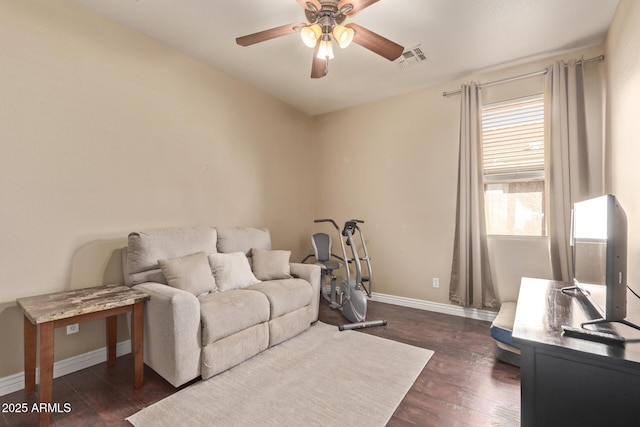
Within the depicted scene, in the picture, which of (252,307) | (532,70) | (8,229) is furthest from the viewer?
(532,70)

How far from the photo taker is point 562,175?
9.21ft

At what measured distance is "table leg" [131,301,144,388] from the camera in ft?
6.58

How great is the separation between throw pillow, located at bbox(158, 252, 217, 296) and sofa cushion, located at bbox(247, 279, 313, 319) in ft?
1.34

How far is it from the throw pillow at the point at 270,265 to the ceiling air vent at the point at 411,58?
239cm

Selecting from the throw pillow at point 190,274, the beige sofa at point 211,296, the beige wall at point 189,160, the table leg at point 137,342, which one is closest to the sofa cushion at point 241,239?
the beige sofa at point 211,296

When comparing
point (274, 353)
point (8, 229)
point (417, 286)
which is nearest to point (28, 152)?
point (8, 229)

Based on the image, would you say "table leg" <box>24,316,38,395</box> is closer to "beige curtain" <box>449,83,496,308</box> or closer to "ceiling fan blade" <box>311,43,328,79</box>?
"ceiling fan blade" <box>311,43,328,79</box>

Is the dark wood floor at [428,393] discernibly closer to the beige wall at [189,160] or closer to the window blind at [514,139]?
the beige wall at [189,160]

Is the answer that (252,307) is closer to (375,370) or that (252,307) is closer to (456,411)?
(375,370)

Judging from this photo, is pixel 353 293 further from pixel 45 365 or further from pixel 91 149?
pixel 91 149

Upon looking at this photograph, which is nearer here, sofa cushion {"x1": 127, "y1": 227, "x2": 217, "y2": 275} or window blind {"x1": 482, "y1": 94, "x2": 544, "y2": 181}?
sofa cushion {"x1": 127, "y1": 227, "x2": 217, "y2": 275}

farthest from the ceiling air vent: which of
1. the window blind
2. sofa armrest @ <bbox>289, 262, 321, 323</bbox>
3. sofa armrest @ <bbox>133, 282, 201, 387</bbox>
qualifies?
sofa armrest @ <bbox>133, 282, 201, 387</bbox>

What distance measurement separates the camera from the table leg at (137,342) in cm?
201

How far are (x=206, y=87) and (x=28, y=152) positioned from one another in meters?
1.69
